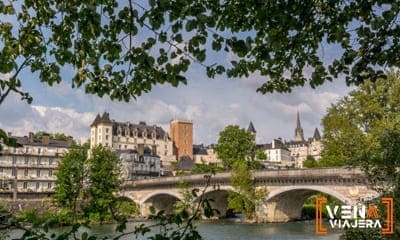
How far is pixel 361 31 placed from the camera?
225 inches

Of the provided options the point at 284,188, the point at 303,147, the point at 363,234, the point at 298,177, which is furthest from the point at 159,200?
the point at 303,147

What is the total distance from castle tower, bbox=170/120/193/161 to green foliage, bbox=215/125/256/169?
66.6 metres

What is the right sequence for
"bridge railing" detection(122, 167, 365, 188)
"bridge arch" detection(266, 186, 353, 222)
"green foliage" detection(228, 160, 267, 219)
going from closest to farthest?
"bridge railing" detection(122, 167, 365, 188)
"bridge arch" detection(266, 186, 353, 222)
"green foliage" detection(228, 160, 267, 219)

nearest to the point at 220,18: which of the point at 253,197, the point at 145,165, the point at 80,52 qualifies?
the point at 80,52

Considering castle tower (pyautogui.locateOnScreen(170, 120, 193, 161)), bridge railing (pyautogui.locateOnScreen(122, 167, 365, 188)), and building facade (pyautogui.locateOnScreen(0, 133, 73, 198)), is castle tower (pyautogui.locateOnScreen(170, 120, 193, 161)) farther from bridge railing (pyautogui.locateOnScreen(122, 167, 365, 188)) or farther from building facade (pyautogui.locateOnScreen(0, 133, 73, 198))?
bridge railing (pyautogui.locateOnScreen(122, 167, 365, 188))

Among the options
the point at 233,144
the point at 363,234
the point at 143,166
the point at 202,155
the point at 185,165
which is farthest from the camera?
the point at 202,155

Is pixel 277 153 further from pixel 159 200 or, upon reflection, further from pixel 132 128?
pixel 159 200

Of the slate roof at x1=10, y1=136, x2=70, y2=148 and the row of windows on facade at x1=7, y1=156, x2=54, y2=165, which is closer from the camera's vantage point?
the row of windows on facade at x1=7, y1=156, x2=54, y2=165

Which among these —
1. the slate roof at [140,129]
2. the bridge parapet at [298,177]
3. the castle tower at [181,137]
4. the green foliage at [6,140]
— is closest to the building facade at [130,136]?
the slate roof at [140,129]

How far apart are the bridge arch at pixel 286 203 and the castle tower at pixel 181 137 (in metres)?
85.6

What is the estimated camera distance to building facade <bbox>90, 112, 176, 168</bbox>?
363ft

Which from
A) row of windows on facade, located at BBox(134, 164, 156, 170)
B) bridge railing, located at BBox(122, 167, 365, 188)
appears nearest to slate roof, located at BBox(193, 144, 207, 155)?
row of windows on facade, located at BBox(134, 164, 156, 170)

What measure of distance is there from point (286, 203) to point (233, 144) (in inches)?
751

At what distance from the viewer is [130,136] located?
118 m
